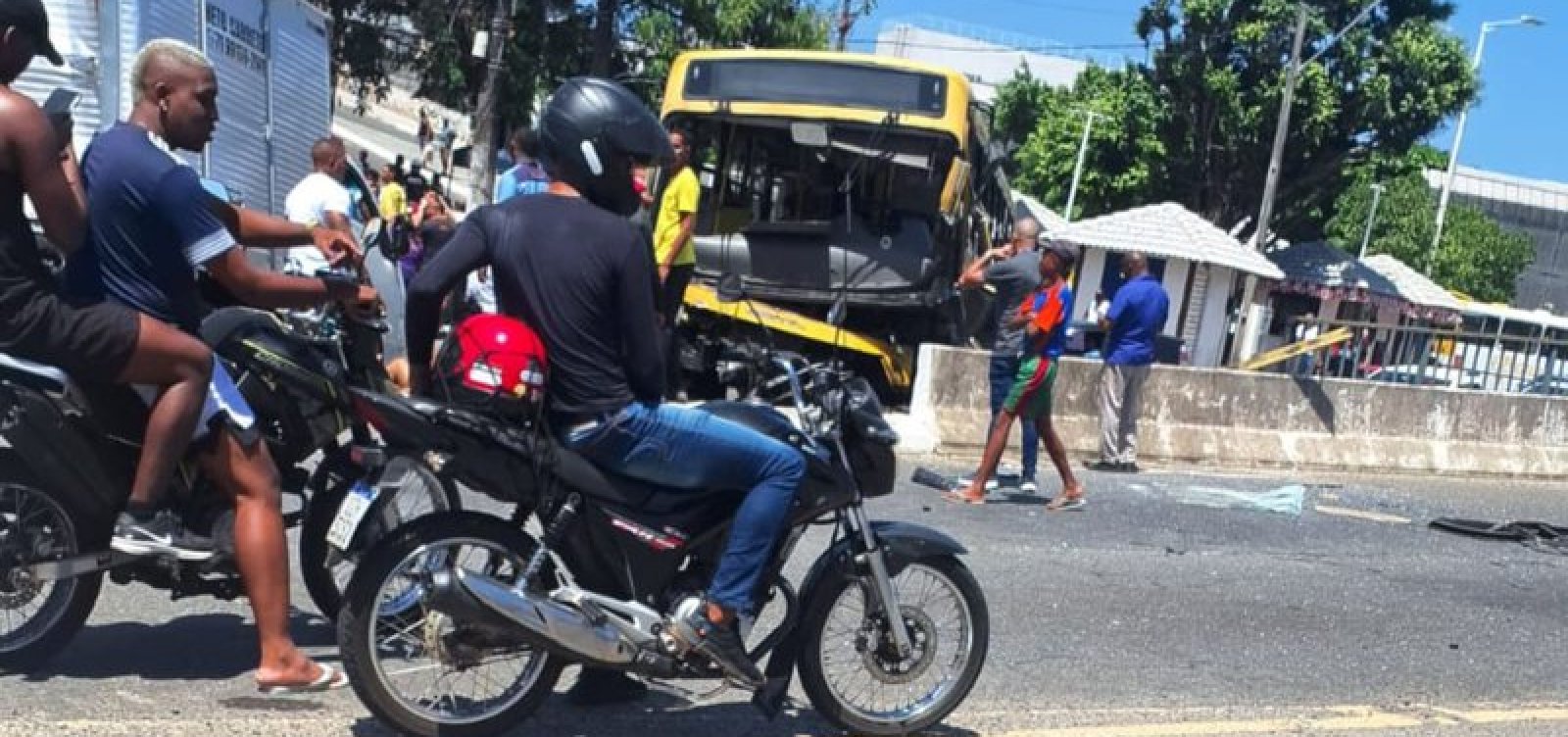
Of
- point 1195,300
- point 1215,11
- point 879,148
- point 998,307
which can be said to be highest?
point 1215,11

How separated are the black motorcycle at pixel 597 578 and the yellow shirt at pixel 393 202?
958 centimetres

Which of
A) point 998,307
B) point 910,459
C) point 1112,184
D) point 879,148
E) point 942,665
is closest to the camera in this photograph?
point 942,665

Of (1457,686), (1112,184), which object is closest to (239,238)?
(1457,686)

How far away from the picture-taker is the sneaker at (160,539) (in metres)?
4.29

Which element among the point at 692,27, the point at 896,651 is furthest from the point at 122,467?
the point at 692,27

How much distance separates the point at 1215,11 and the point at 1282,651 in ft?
90.0

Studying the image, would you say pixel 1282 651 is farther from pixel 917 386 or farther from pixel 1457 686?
pixel 917 386

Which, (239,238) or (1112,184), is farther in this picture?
(1112,184)

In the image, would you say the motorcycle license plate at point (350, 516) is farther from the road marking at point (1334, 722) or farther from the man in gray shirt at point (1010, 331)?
the man in gray shirt at point (1010, 331)

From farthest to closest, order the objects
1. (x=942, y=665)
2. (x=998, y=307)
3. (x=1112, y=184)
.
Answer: (x=1112, y=184), (x=998, y=307), (x=942, y=665)

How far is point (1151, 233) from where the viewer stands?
2620 centimetres

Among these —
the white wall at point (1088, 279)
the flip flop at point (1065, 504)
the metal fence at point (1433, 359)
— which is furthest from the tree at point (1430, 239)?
the flip flop at point (1065, 504)

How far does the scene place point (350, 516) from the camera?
407 centimetres

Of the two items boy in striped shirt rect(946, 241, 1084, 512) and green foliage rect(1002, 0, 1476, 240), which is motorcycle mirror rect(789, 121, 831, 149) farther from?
green foliage rect(1002, 0, 1476, 240)
